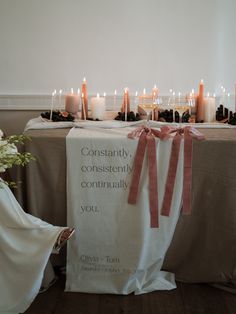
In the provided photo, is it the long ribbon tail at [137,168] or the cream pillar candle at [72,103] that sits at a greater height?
the cream pillar candle at [72,103]

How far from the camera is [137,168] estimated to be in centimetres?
154

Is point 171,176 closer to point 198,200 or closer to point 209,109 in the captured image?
point 198,200

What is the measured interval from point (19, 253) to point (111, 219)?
418 mm

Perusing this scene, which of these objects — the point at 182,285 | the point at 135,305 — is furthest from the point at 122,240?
the point at 182,285

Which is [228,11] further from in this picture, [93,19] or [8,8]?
[8,8]

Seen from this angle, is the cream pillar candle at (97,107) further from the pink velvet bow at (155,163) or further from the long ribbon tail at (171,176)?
the long ribbon tail at (171,176)

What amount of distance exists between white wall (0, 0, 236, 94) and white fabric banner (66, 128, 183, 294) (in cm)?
87

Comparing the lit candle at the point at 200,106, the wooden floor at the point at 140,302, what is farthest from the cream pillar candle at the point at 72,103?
the wooden floor at the point at 140,302

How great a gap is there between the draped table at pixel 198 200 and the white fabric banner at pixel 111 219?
0.08 metres

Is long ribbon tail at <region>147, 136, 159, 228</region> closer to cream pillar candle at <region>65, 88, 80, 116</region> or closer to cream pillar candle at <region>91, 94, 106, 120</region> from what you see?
cream pillar candle at <region>91, 94, 106, 120</region>

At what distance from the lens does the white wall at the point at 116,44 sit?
2.33 metres

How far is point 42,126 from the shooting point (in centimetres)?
170

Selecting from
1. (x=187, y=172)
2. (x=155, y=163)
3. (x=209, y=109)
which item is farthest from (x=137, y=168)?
(x=209, y=109)

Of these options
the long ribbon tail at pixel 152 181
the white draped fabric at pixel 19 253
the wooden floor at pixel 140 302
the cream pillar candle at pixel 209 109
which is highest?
the cream pillar candle at pixel 209 109
